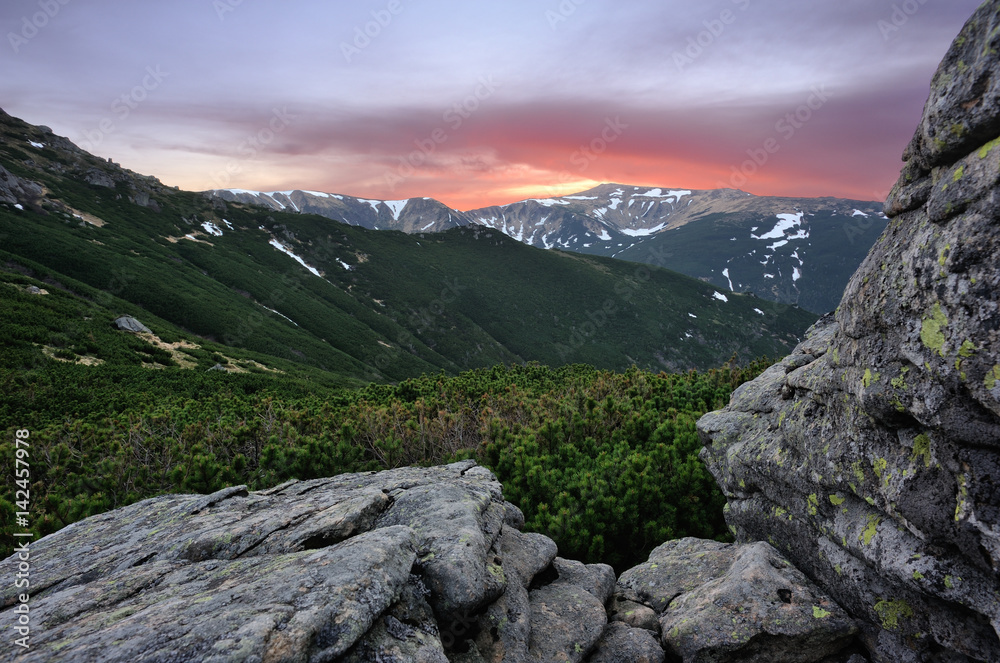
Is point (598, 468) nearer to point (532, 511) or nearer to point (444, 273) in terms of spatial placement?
point (532, 511)

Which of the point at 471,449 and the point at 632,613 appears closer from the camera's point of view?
the point at 632,613

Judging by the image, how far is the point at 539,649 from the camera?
14.6ft

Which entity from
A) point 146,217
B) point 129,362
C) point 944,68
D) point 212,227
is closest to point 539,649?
point 944,68

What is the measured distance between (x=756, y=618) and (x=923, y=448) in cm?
233

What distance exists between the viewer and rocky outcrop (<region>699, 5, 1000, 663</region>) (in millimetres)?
3291

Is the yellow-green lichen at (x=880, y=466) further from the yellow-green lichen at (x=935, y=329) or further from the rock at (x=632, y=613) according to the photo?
the rock at (x=632, y=613)

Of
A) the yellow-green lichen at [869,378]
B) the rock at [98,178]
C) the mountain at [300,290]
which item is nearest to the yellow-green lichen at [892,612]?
the yellow-green lichen at [869,378]

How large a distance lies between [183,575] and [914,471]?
21.7 ft

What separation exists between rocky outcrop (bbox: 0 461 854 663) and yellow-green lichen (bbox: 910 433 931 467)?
192 centimetres


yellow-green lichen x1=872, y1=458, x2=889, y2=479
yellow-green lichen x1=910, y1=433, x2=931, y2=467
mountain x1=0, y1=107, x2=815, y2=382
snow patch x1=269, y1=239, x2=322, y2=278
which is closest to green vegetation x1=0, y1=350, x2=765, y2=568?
yellow-green lichen x1=872, y1=458, x2=889, y2=479

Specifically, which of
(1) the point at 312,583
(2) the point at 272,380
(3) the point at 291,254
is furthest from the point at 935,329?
(3) the point at 291,254

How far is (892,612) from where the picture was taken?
4.10 meters

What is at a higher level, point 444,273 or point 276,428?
point 444,273

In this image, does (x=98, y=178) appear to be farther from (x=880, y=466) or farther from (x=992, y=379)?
(x=992, y=379)
